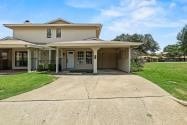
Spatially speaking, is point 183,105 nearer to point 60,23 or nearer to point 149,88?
point 149,88

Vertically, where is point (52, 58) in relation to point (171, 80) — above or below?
above

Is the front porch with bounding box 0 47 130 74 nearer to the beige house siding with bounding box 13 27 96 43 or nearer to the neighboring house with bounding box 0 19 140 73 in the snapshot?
the neighboring house with bounding box 0 19 140 73

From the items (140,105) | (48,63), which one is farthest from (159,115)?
(48,63)

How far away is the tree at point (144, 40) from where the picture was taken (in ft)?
346

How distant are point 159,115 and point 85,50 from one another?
74.6ft

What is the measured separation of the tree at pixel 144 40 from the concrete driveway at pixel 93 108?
90.8 metres

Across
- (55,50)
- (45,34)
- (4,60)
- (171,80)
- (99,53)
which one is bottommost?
(171,80)

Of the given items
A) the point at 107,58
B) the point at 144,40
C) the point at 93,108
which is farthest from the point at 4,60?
the point at 144,40

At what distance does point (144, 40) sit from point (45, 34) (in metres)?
79.4

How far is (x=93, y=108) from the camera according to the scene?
11531 millimetres

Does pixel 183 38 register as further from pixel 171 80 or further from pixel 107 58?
pixel 171 80

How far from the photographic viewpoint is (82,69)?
32750mm

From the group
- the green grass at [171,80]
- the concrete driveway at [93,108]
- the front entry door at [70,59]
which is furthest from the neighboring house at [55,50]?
the concrete driveway at [93,108]

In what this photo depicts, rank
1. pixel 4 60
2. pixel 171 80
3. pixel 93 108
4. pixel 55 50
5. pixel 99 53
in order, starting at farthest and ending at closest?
pixel 99 53, pixel 4 60, pixel 55 50, pixel 171 80, pixel 93 108
